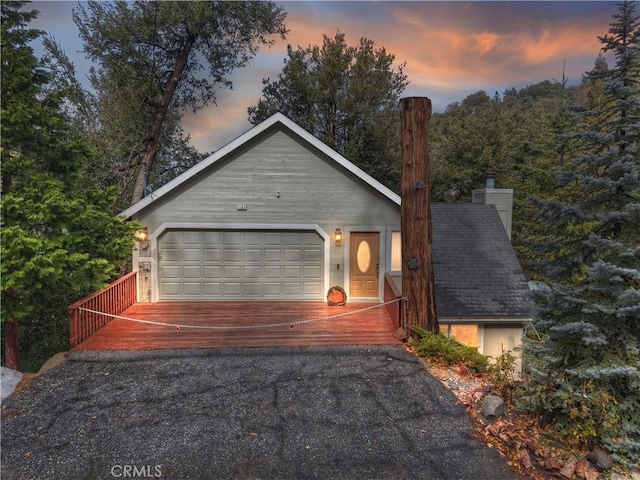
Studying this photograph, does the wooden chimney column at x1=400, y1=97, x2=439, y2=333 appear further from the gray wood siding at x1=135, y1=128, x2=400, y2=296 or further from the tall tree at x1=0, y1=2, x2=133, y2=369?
the tall tree at x1=0, y1=2, x2=133, y2=369

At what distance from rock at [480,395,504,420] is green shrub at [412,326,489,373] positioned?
137 centimetres

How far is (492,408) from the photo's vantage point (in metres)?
5.20

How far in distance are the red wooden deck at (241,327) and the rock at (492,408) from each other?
105 inches

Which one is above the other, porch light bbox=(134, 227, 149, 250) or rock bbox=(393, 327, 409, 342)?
porch light bbox=(134, 227, 149, 250)

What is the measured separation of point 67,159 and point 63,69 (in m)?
9.83

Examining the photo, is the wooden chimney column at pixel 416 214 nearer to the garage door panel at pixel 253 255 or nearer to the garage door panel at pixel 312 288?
the garage door panel at pixel 312 288

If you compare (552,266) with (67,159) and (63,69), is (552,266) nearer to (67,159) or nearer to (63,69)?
(67,159)

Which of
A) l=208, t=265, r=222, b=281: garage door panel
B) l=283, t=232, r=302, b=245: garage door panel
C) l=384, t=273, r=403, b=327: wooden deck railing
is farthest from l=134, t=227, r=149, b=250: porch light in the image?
l=384, t=273, r=403, b=327: wooden deck railing

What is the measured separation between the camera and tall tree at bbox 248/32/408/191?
2297 cm

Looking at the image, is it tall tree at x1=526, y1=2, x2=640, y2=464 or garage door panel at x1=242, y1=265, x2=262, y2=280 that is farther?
garage door panel at x1=242, y1=265, x2=262, y2=280

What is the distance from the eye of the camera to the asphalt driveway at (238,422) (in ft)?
13.8

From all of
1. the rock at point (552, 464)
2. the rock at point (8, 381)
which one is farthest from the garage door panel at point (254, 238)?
the rock at point (552, 464)

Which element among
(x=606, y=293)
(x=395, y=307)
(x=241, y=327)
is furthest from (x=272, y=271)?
(x=606, y=293)

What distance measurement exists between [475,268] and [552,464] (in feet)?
25.1
